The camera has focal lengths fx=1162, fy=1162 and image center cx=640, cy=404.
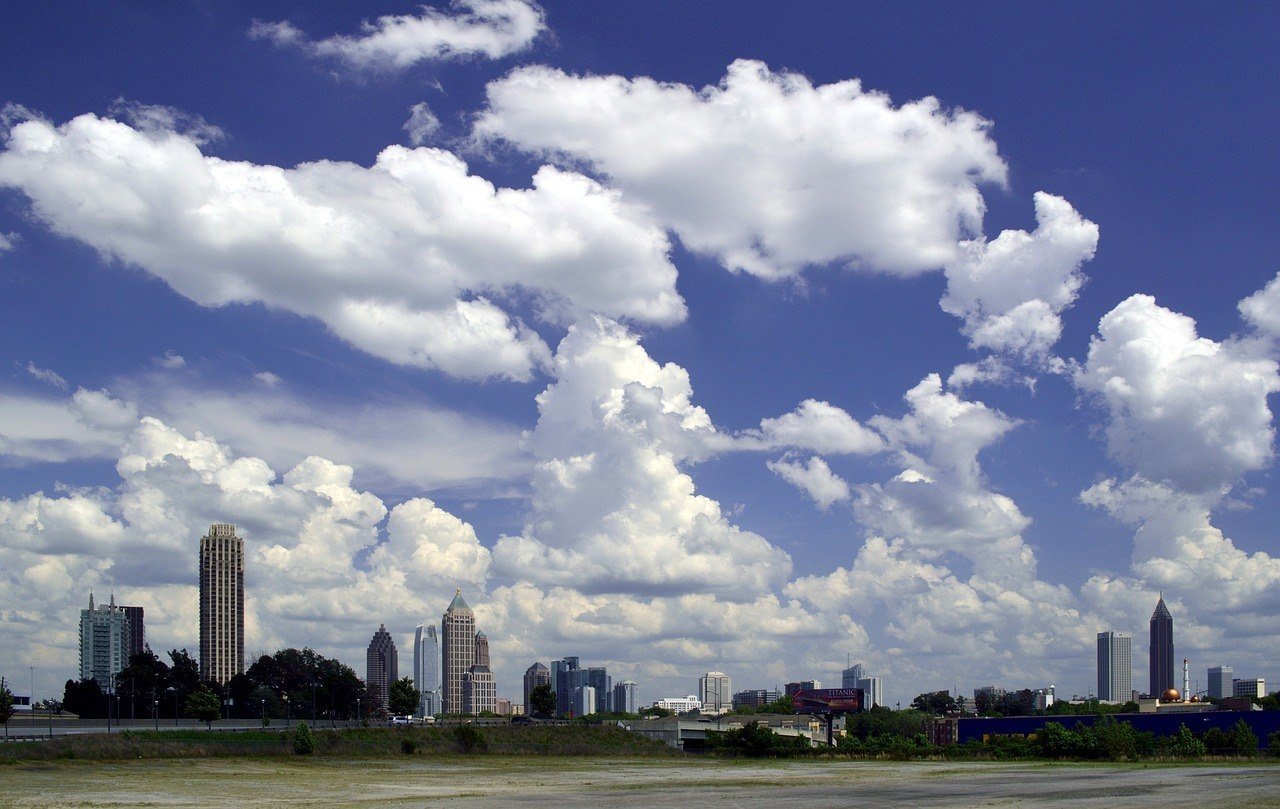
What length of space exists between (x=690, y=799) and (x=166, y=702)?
162728 millimetres

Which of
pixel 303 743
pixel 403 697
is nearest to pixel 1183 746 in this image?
pixel 303 743

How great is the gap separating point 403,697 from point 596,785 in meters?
118

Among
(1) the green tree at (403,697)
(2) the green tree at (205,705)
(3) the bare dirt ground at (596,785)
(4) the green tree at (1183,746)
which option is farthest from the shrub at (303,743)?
(4) the green tree at (1183,746)

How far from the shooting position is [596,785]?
7244 centimetres

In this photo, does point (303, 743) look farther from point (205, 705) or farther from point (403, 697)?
point (403, 697)

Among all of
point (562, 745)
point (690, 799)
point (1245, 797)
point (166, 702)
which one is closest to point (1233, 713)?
point (562, 745)

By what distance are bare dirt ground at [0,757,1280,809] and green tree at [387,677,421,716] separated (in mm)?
82649

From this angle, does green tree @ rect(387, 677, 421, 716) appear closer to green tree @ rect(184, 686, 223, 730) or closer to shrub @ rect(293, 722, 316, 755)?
green tree @ rect(184, 686, 223, 730)

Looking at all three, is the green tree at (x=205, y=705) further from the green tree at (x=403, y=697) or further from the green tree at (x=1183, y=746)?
the green tree at (x=1183, y=746)

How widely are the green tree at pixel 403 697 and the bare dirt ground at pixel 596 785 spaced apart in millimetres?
82649

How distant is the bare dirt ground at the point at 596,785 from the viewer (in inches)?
2186

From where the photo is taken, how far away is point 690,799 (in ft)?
194

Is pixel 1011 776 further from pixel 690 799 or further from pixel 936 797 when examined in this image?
pixel 690 799

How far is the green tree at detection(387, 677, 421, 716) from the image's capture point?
18138 cm
